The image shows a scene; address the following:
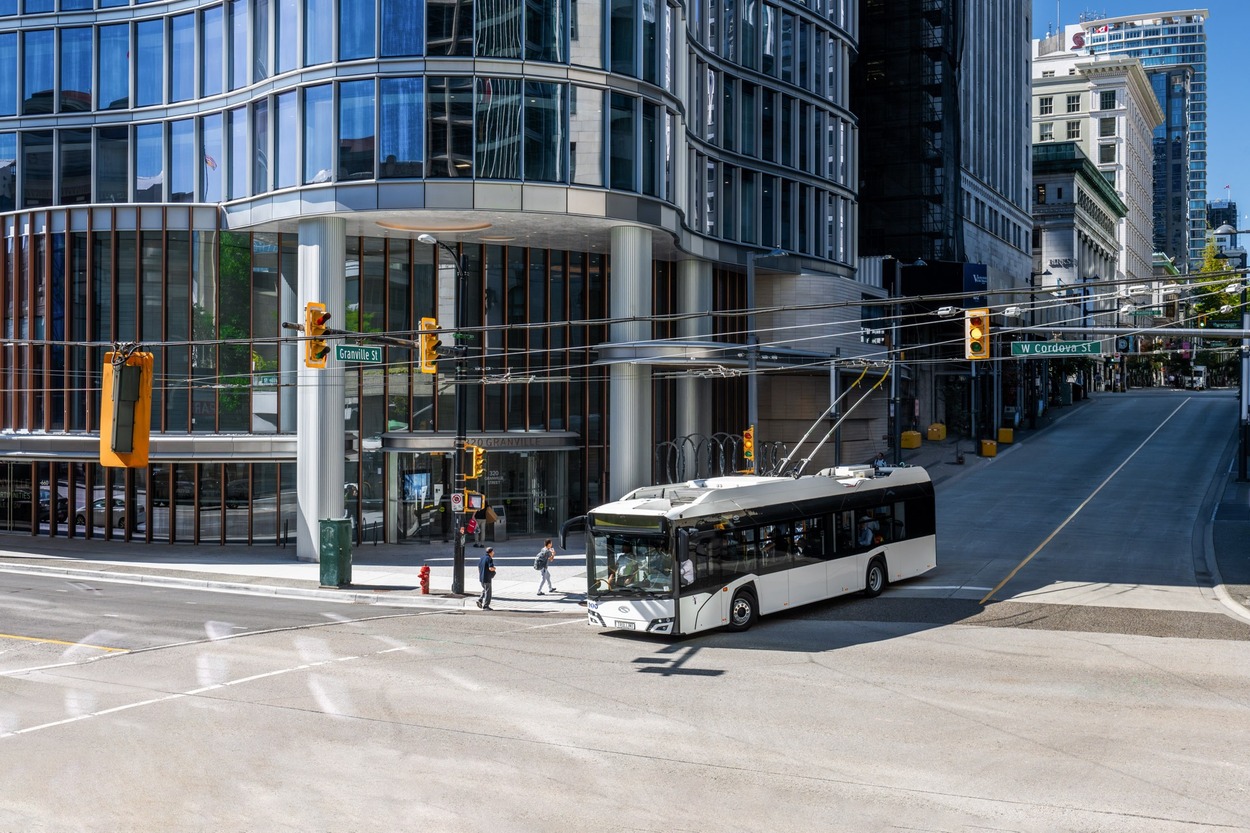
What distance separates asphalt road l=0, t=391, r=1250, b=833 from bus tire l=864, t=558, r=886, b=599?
55 centimetres

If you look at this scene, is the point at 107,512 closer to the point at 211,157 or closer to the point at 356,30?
the point at 211,157

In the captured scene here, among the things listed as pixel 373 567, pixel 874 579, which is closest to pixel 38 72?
pixel 373 567

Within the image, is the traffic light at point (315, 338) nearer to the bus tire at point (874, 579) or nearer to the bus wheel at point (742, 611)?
the bus wheel at point (742, 611)

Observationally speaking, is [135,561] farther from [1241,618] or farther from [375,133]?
[1241,618]

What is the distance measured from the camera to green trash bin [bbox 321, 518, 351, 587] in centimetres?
2945

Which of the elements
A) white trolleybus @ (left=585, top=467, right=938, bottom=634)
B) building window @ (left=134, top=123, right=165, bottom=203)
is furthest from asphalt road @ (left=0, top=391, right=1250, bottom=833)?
building window @ (left=134, top=123, right=165, bottom=203)

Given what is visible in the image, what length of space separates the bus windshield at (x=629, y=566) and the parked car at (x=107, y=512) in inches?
948

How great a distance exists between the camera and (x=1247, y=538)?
3441cm

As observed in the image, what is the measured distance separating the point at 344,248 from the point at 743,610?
19.7 meters

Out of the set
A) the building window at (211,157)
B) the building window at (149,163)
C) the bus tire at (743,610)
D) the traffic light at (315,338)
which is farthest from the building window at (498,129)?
the bus tire at (743,610)

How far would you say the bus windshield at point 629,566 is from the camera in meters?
21.5

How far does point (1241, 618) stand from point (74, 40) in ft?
137

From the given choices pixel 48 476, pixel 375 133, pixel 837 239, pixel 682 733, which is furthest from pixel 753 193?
pixel 682 733

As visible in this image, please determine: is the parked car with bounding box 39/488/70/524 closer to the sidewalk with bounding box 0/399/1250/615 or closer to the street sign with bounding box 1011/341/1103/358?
the sidewalk with bounding box 0/399/1250/615
